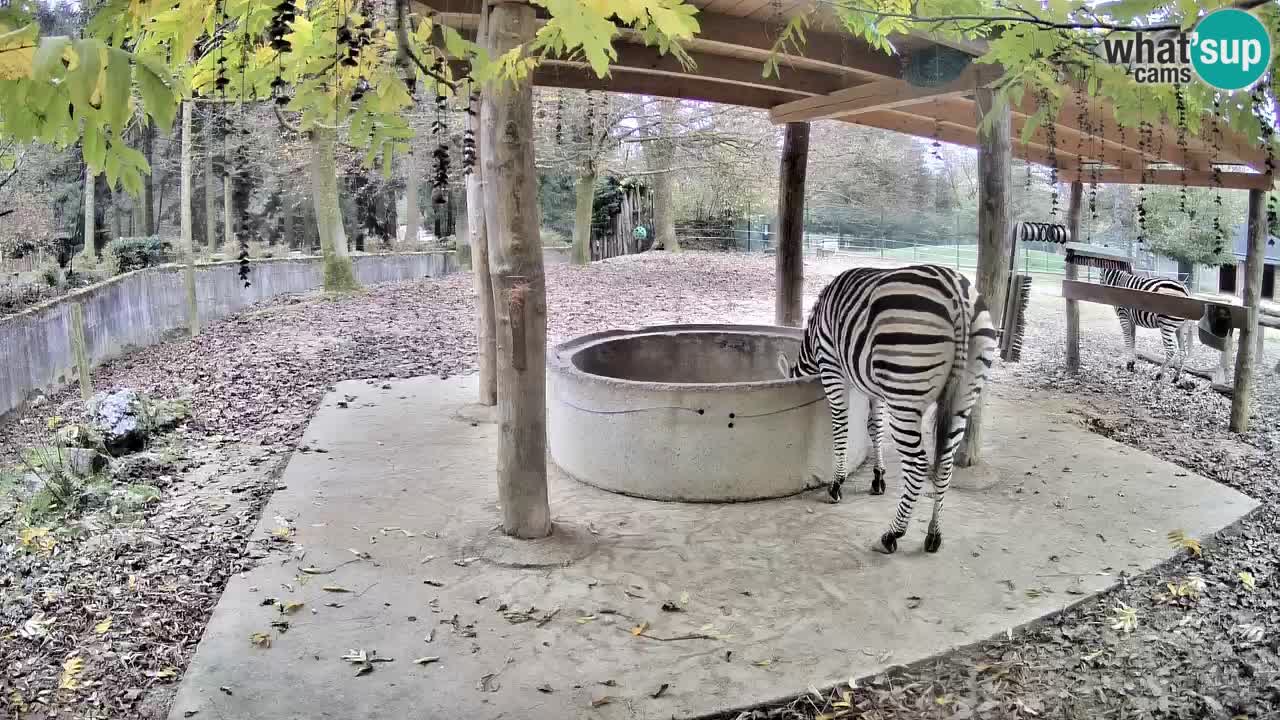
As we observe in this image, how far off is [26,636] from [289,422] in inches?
156

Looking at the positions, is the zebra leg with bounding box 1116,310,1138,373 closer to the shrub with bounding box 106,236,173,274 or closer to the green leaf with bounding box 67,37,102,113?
the green leaf with bounding box 67,37,102,113

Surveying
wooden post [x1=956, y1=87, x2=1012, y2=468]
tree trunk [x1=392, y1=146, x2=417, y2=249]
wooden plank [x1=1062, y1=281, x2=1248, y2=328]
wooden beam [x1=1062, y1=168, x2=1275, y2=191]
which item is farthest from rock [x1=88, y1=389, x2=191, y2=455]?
tree trunk [x1=392, y1=146, x2=417, y2=249]

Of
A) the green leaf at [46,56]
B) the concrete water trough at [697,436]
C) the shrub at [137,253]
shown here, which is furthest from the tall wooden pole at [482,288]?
the shrub at [137,253]

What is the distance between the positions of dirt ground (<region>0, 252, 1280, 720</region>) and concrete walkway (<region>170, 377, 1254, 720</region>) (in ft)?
0.60

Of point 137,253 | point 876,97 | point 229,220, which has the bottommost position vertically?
point 137,253

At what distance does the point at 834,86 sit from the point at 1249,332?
14.2 ft

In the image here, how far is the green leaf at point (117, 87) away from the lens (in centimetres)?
155

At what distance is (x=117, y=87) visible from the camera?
1545mm

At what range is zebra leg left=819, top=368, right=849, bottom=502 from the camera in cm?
574

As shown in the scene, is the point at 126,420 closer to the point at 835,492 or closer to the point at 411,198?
the point at 835,492

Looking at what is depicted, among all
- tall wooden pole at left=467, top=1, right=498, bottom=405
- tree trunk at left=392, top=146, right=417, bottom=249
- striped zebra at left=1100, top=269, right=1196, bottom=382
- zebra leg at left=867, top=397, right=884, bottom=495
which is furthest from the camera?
tree trunk at left=392, top=146, right=417, bottom=249

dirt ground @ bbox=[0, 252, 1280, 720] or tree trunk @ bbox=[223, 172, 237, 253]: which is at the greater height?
tree trunk @ bbox=[223, 172, 237, 253]

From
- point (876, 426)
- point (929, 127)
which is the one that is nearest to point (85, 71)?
point (876, 426)

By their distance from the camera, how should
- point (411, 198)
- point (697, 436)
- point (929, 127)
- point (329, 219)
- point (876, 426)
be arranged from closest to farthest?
point (697, 436)
point (876, 426)
point (929, 127)
point (329, 219)
point (411, 198)
